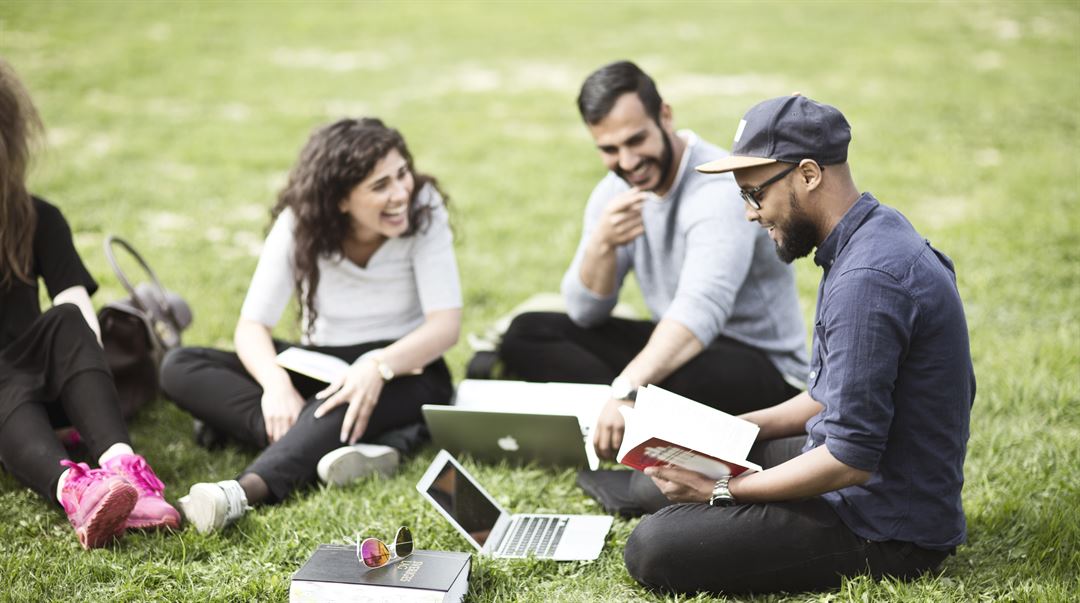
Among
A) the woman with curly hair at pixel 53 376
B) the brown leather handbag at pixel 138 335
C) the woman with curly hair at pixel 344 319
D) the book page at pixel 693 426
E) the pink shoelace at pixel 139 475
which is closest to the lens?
the book page at pixel 693 426

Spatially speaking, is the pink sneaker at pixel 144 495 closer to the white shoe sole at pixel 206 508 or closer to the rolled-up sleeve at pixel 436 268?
the white shoe sole at pixel 206 508

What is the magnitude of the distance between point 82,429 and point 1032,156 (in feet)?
24.7

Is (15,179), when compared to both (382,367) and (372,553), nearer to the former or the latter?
(382,367)

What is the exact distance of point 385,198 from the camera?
416 centimetres

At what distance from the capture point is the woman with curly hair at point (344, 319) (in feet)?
13.0

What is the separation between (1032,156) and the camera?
27.3 ft

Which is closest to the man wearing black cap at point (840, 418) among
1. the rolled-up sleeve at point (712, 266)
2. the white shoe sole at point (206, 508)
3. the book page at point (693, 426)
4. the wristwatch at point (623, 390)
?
the book page at point (693, 426)

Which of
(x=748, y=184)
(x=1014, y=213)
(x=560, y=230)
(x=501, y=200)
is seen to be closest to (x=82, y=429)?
(x=748, y=184)

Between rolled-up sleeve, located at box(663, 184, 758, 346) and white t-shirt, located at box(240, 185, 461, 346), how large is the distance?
40.8 inches

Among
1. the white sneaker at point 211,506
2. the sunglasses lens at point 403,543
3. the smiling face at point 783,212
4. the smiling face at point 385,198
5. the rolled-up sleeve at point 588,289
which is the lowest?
the white sneaker at point 211,506

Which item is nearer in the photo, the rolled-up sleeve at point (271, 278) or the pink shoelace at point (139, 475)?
the pink shoelace at point (139, 475)

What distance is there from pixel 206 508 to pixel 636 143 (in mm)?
2132

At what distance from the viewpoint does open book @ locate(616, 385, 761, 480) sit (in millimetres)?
2791

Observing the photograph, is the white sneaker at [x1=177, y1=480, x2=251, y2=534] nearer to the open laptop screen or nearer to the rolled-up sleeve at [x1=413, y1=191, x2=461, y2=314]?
the open laptop screen
